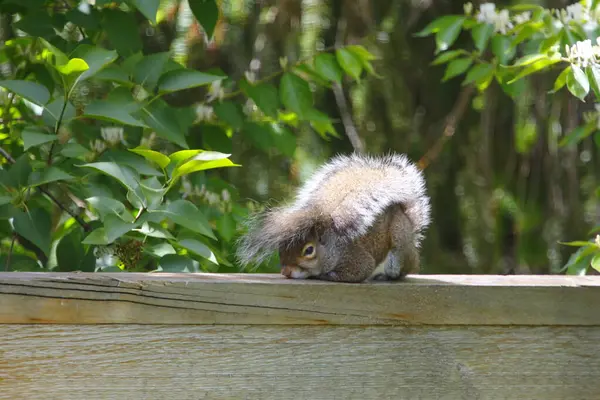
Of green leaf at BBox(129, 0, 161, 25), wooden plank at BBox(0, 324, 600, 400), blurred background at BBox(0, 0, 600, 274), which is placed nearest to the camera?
wooden plank at BBox(0, 324, 600, 400)

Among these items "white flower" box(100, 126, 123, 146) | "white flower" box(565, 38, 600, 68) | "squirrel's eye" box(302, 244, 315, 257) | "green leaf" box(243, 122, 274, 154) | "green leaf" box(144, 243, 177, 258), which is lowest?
"green leaf" box(144, 243, 177, 258)

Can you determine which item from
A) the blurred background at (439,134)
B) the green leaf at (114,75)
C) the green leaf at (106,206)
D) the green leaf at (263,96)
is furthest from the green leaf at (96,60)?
the blurred background at (439,134)

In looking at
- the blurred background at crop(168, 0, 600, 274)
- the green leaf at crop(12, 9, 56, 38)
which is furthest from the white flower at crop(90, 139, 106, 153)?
the blurred background at crop(168, 0, 600, 274)

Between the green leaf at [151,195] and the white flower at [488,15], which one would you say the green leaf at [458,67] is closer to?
the white flower at [488,15]

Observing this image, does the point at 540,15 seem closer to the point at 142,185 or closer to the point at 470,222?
the point at 142,185

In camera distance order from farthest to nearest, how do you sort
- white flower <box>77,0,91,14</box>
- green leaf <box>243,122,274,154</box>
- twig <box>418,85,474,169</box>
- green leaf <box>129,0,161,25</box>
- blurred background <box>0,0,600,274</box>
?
1. twig <box>418,85,474,169</box>
2. blurred background <box>0,0,600,274</box>
3. green leaf <box>243,122,274,154</box>
4. white flower <box>77,0,91,14</box>
5. green leaf <box>129,0,161,25</box>

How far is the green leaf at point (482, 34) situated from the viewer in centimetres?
209

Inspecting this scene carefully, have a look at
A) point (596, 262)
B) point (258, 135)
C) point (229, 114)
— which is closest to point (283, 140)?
point (258, 135)

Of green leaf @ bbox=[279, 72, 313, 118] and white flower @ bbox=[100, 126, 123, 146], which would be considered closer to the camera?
white flower @ bbox=[100, 126, 123, 146]

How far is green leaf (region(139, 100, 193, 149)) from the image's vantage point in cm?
175

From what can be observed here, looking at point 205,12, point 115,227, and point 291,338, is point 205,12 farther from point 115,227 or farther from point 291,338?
point 291,338

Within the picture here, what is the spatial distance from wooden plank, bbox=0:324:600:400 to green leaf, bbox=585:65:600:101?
687mm

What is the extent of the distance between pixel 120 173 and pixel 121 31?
65 centimetres

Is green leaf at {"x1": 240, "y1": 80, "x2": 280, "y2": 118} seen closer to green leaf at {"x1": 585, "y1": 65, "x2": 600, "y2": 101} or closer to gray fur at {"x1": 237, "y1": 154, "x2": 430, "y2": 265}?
gray fur at {"x1": 237, "y1": 154, "x2": 430, "y2": 265}
